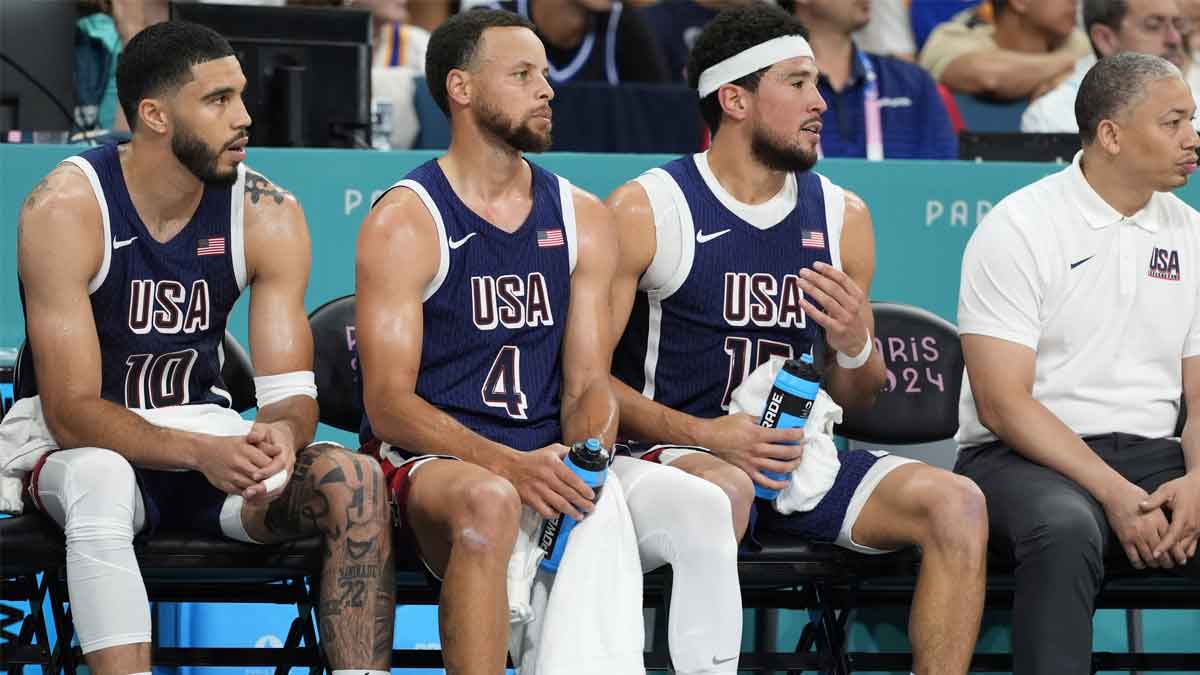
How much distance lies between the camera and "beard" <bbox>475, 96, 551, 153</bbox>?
4.16 m

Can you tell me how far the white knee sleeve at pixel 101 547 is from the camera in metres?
3.41

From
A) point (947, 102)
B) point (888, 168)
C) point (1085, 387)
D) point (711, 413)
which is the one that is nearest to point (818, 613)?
point (711, 413)

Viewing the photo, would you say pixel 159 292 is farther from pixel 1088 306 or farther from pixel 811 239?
pixel 1088 306

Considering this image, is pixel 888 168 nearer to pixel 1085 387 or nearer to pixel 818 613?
pixel 1085 387

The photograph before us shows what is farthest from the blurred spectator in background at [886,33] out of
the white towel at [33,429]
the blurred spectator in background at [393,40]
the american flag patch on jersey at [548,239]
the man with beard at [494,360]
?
the white towel at [33,429]

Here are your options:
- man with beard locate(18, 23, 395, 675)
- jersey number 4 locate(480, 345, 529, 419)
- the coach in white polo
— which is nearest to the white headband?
the coach in white polo

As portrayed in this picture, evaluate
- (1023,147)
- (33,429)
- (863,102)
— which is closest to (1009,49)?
(863,102)

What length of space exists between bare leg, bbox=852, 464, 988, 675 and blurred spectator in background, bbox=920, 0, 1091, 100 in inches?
131

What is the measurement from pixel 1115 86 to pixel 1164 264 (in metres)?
0.47

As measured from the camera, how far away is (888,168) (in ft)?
16.8

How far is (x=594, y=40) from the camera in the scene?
22.0 feet

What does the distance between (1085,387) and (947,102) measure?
249 cm

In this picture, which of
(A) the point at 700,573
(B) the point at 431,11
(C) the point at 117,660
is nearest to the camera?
(C) the point at 117,660

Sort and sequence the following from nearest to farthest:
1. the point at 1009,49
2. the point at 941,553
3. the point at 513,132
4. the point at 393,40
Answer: the point at 941,553
the point at 513,132
the point at 393,40
the point at 1009,49
